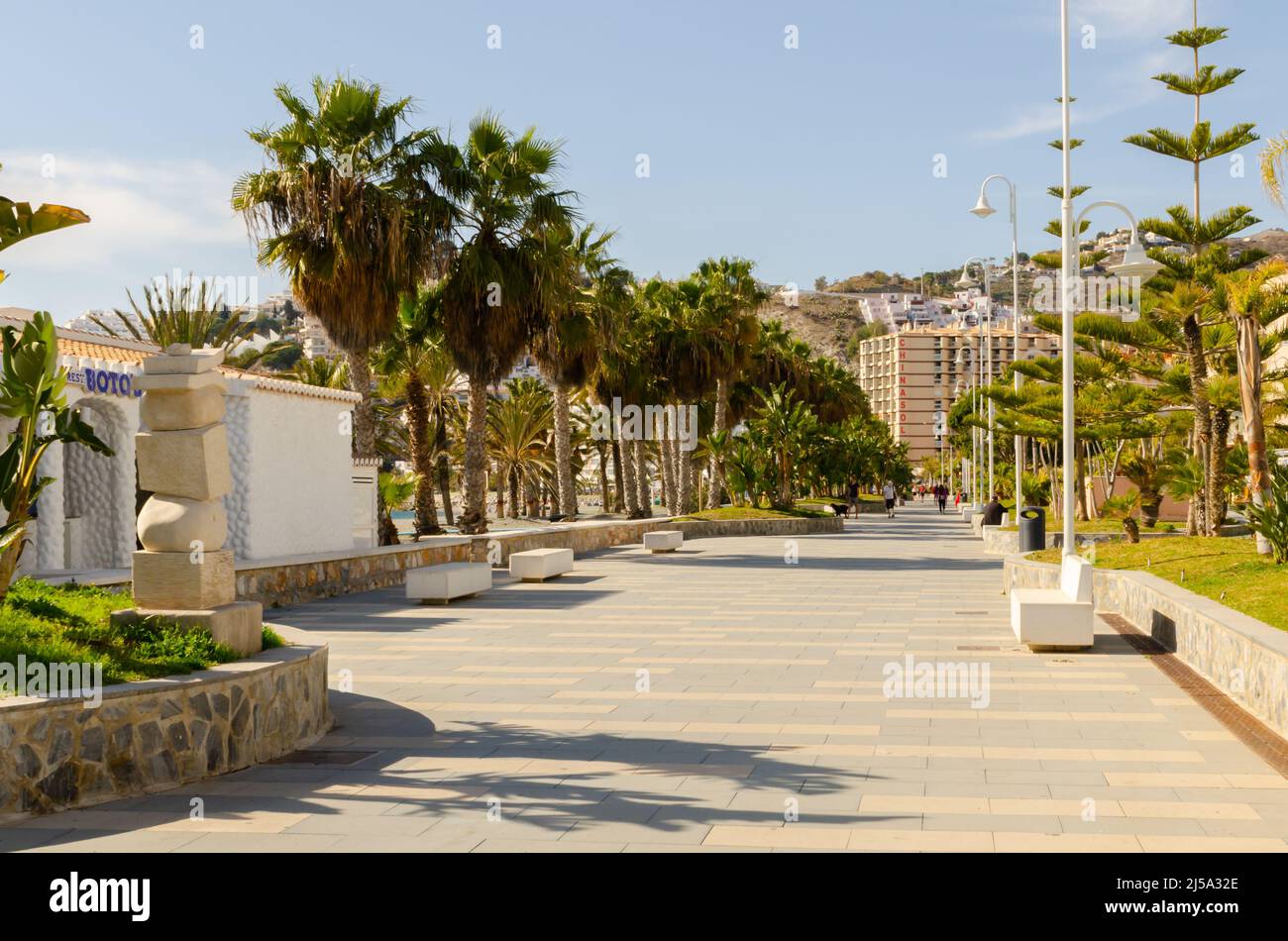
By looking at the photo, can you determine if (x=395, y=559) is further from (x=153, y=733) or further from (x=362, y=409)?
(x=153, y=733)

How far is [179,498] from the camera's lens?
884cm

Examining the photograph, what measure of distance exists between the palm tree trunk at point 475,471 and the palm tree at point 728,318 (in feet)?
50.3

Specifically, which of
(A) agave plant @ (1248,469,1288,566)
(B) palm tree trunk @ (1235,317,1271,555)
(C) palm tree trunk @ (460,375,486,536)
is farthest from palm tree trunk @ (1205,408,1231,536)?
(C) palm tree trunk @ (460,375,486,536)

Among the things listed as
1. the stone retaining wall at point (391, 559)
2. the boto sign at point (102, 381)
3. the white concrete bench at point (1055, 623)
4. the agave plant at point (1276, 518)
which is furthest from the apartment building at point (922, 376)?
the white concrete bench at point (1055, 623)

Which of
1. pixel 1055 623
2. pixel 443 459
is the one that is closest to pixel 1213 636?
pixel 1055 623

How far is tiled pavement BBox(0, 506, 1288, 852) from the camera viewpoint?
20.5 ft

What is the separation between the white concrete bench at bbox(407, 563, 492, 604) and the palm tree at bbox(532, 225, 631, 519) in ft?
32.0

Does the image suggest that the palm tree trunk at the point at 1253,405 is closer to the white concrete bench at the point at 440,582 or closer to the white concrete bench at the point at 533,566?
the white concrete bench at the point at 440,582

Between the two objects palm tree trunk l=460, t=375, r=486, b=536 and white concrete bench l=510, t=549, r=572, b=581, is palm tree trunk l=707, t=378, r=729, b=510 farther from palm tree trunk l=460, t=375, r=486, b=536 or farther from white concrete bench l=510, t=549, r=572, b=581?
white concrete bench l=510, t=549, r=572, b=581

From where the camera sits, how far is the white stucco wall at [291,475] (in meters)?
20.1

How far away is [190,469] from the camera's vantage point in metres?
8.76

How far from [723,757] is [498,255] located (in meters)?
20.5
